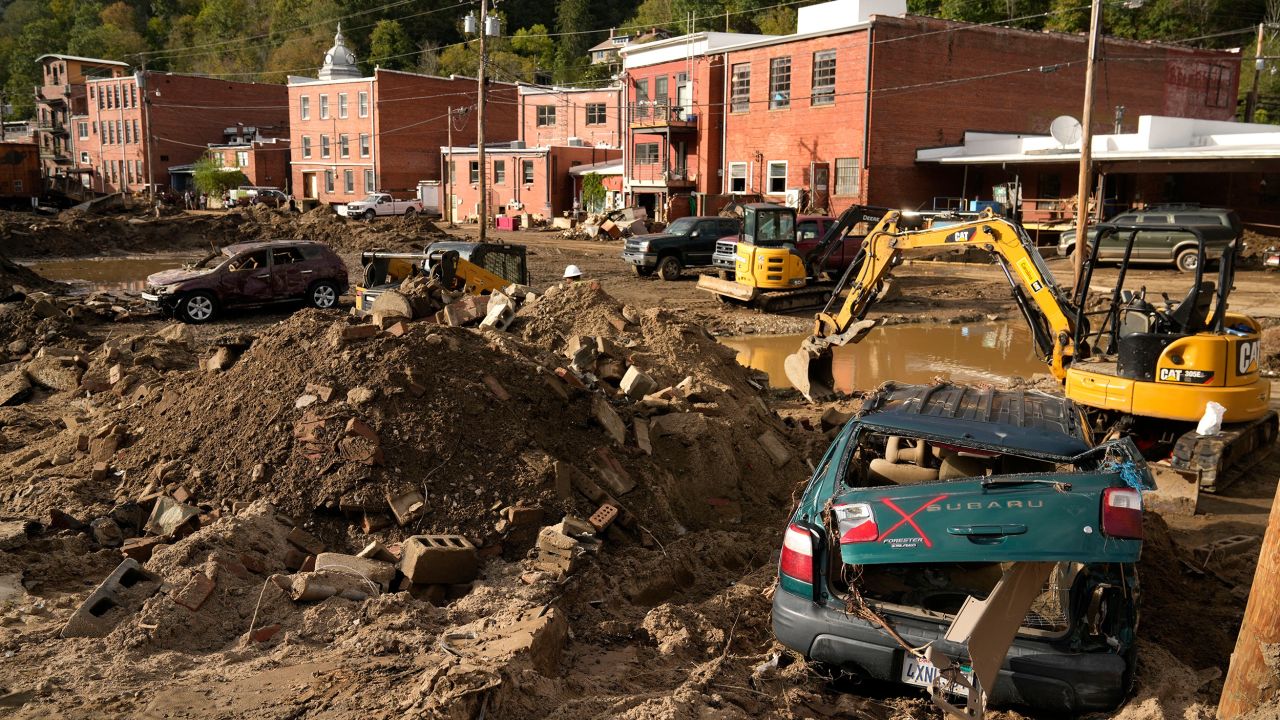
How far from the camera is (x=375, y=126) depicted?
62.4 m

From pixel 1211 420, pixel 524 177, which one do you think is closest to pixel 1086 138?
pixel 1211 420

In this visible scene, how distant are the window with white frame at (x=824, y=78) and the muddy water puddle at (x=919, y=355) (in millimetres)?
19119

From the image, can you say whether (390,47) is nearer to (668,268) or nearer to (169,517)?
(668,268)

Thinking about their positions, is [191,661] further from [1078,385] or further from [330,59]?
[330,59]

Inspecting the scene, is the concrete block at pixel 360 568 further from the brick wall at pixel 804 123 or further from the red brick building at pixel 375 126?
the red brick building at pixel 375 126

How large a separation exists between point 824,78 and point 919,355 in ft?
77.1

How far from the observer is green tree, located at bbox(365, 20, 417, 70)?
9269 cm

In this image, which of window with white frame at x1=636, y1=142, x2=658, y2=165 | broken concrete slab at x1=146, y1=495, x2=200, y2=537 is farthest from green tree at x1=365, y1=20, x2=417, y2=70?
broken concrete slab at x1=146, y1=495, x2=200, y2=537

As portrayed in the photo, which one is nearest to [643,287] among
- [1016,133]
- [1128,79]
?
[1016,133]

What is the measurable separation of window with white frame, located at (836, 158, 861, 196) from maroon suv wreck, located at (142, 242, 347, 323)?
76.0ft

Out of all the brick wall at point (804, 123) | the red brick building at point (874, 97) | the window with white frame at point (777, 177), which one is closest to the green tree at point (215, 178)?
the red brick building at point (874, 97)

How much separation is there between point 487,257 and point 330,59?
5307 centimetres

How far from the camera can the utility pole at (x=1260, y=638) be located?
4.43 metres

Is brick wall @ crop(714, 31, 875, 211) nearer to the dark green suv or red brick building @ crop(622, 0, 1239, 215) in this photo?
red brick building @ crop(622, 0, 1239, 215)
